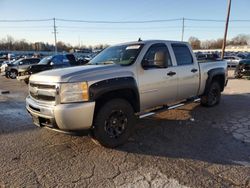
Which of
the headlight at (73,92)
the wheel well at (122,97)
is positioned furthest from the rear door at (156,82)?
the headlight at (73,92)

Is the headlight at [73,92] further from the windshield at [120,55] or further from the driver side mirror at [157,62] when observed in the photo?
the driver side mirror at [157,62]

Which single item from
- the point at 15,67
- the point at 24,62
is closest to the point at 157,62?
the point at 15,67

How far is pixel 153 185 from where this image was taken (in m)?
3.09

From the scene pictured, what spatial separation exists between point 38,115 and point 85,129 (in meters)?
0.87

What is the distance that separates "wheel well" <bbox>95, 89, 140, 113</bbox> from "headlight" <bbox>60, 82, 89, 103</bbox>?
35 centimetres

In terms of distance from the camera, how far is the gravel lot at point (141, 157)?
322 cm

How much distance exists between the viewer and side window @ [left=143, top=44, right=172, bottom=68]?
4574mm

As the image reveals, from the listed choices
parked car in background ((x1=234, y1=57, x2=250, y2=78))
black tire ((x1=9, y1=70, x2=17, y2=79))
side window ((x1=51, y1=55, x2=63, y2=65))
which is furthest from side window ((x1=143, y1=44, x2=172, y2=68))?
black tire ((x1=9, y1=70, x2=17, y2=79))

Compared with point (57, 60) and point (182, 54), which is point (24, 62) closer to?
point (57, 60)

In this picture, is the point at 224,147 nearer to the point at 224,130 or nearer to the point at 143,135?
the point at 224,130

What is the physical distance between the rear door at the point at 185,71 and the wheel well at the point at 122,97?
1470 mm

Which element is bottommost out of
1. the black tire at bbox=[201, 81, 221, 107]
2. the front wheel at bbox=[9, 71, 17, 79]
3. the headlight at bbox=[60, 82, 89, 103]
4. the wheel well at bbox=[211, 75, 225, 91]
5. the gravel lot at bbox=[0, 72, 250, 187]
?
the front wheel at bbox=[9, 71, 17, 79]

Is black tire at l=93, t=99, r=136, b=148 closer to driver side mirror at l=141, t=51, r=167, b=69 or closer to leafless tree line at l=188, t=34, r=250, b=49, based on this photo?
driver side mirror at l=141, t=51, r=167, b=69

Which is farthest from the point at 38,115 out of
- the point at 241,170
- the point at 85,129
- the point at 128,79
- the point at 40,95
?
the point at 241,170
